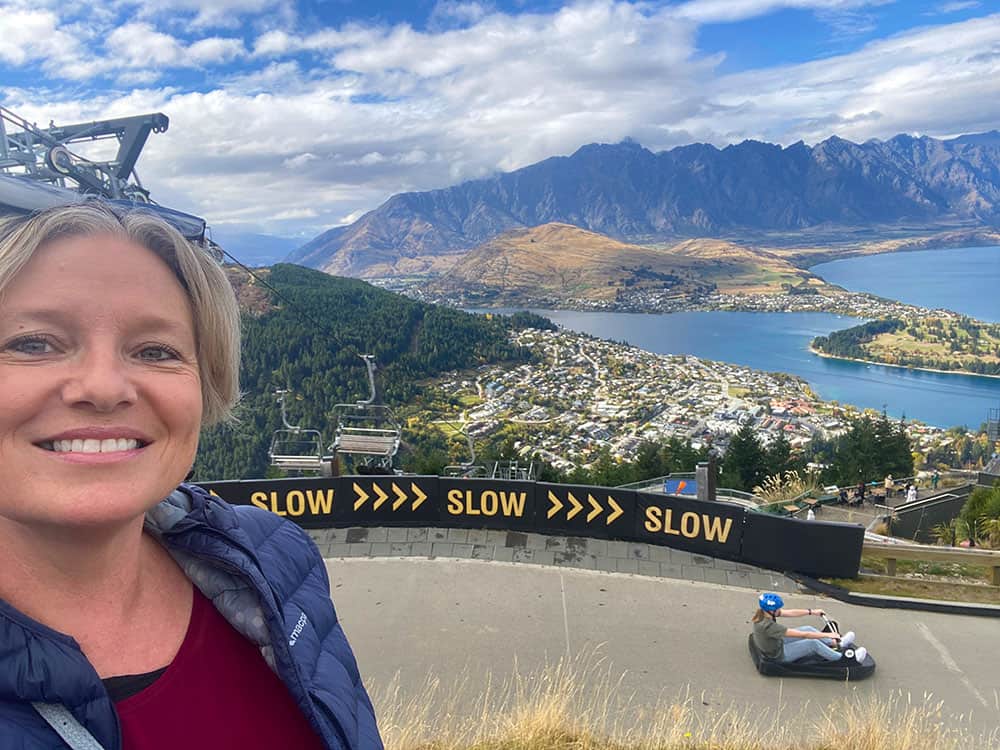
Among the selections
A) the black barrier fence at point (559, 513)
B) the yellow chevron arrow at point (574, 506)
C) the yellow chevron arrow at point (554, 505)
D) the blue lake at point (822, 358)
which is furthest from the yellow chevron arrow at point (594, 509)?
the blue lake at point (822, 358)

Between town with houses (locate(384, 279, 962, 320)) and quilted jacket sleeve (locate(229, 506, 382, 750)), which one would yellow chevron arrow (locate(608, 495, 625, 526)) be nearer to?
quilted jacket sleeve (locate(229, 506, 382, 750))

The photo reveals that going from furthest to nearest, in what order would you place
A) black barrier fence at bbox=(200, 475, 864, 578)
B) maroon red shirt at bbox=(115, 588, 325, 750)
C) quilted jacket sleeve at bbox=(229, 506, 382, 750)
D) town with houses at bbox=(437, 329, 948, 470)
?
town with houses at bbox=(437, 329, 948, 470), black barrier fence at bbox=(200, 475, 864, 578), quilted jacket sleeve at bbox=(229, 506, 382, 750), maroon red shirt at bbox=(115, 588, 325, 750)

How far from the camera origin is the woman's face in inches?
38.9

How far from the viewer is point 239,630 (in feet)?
4.54

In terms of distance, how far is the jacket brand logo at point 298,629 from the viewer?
5.01 feet

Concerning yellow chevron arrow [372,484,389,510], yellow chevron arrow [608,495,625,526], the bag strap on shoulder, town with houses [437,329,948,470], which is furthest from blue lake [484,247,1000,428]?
the bag strap on shoulder

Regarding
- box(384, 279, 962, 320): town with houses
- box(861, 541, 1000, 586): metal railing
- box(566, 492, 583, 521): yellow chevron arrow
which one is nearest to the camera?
box(861, 541, 1000, 586): metal railing

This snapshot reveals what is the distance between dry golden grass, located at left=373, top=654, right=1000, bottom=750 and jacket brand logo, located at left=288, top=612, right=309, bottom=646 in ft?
10.6

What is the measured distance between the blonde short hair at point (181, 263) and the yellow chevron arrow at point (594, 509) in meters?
7.97

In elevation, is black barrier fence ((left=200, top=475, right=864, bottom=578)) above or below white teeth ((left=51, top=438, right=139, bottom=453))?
below

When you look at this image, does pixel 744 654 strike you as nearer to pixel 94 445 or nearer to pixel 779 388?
pixel 94 445

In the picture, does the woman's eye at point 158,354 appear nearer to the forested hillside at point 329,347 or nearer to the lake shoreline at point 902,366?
the forested hillside at point 329,347

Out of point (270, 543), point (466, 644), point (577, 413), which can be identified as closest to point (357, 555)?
point (466, 644)

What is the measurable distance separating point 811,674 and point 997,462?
28.1 metres
